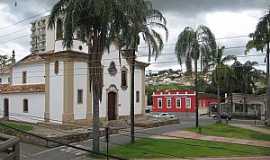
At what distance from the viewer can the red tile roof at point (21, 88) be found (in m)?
38.1

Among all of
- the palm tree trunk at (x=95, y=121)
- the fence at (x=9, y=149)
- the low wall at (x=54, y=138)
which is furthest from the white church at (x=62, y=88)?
the fence at (x=9, y=149)

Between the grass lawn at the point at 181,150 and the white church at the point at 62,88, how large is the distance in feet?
33.8

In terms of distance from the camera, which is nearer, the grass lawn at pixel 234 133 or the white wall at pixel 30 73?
the grass lawn at pixel 234 133

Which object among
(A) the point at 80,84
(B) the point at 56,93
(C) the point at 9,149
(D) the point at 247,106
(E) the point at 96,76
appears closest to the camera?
(C) the point at 9,149

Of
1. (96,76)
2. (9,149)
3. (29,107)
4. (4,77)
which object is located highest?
(4,77)

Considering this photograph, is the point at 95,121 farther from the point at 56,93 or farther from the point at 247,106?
the point at 247,106

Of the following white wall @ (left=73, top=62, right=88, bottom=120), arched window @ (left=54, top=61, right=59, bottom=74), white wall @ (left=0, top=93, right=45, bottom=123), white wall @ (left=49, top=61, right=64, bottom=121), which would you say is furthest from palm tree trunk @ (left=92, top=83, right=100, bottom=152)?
white wall @ (left=0, top=93, right=45, bottom=123)

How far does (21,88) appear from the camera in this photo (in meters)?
40.3

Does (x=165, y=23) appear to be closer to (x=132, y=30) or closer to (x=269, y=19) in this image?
(x=132, y=30)

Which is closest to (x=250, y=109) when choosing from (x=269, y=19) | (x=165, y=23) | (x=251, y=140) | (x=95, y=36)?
(x=269, y=19)

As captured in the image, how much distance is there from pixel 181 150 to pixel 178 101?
44.6m

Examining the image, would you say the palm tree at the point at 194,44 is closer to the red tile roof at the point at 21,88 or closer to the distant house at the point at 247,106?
the red tile roof at the point at 21,88

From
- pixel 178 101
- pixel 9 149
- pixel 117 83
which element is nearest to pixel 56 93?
pixel 117 83

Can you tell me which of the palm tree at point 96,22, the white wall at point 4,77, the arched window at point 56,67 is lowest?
the white wall at point 4,77
